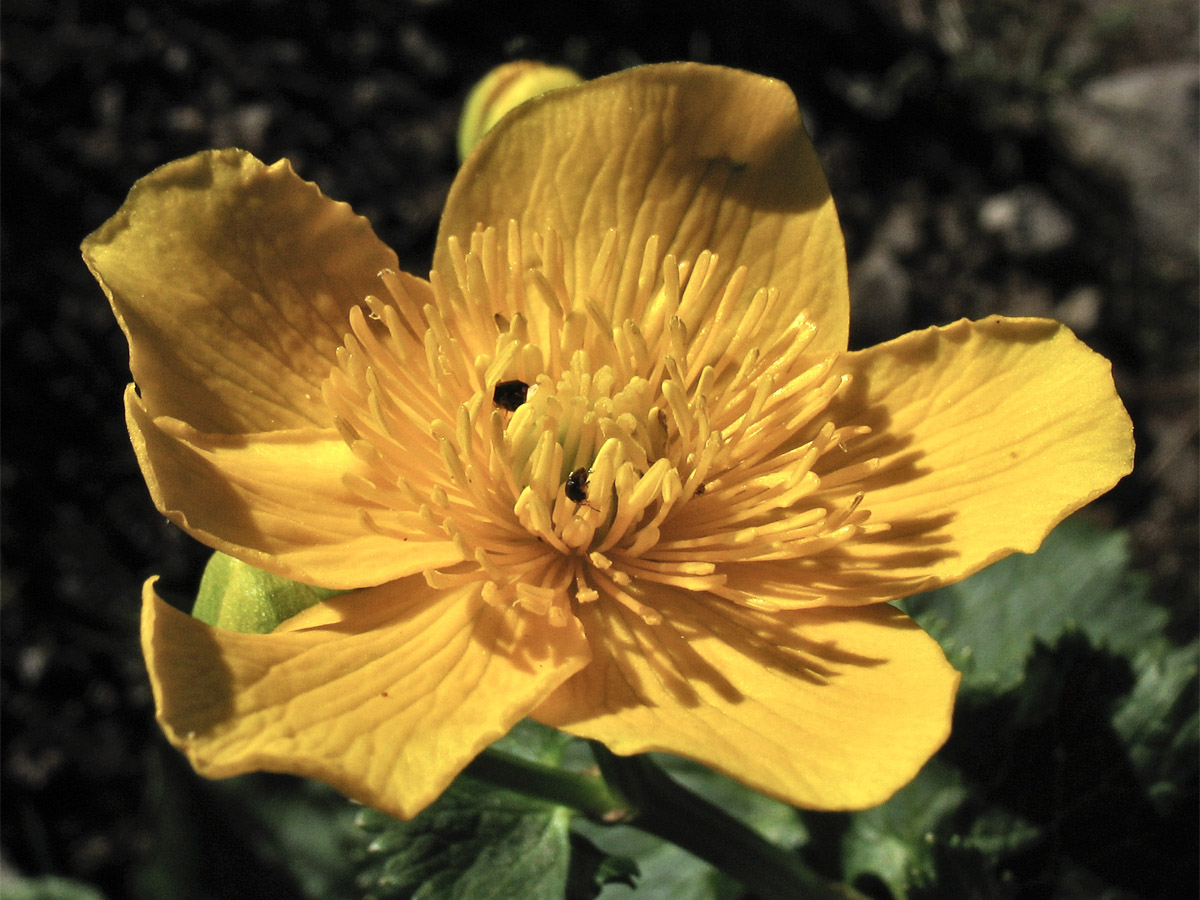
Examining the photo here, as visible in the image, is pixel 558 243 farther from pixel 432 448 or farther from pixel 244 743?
pixel 244 743

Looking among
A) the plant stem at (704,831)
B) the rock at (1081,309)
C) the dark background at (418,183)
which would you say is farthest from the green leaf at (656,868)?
the rock at (1081,309)

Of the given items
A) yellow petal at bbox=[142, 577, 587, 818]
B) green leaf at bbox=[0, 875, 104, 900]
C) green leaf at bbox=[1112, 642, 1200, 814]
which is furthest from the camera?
green leaf at bbox=[0, 875, 104, 900]

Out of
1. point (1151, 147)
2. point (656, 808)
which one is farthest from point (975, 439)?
point (1151, 147)

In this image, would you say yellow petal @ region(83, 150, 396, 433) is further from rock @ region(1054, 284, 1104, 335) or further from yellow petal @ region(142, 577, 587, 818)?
rock @ region(1054, 284, 1104, 335)

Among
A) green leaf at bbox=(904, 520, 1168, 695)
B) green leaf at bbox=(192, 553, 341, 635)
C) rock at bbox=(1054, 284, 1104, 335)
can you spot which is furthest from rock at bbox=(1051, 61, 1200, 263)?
green leaf at bbox=(192, 553, 341, 635)

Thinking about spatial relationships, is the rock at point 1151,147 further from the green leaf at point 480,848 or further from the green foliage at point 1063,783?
the green leaf at point 480,848

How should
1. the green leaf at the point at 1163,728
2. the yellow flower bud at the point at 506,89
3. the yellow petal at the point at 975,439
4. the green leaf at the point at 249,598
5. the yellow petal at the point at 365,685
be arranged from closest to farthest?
the yellow petal at the point at 365,685
the green leaf at the point at 249,598
the yellow petal at the point at 975,439
the green leaf at the point at 1163,728
the yellow flower bud at the point at 506,89
